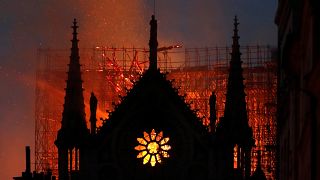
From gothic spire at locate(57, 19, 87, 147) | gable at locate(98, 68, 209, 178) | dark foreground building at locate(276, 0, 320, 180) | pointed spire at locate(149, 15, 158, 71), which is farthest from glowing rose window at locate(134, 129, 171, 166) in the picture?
dark foreground building at locate(276, 0, 320, 180)

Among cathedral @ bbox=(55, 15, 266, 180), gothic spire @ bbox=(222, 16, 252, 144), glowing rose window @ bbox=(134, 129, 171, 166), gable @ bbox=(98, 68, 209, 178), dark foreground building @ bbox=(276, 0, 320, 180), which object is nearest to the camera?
dark foreground building @ bbox=(276, 0, 320, 180)

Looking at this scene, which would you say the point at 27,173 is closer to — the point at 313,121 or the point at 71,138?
the point at 71,138

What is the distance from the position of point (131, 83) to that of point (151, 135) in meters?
28.5

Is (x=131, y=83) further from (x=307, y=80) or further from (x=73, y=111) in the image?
(x=307, y=80)

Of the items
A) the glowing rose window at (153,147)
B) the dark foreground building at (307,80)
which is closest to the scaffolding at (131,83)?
the glowing rose window at (153,147)

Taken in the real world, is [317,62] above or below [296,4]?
below

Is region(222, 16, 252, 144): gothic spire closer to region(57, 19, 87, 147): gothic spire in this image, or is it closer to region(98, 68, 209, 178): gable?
region(98, 68, 209, 178): gable

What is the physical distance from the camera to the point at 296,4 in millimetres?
33094

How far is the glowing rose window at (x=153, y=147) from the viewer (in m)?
56.3

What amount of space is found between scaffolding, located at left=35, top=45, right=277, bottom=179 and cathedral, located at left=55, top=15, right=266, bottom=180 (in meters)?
23.3

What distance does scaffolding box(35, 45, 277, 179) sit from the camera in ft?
269

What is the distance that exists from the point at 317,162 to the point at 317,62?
222 cm

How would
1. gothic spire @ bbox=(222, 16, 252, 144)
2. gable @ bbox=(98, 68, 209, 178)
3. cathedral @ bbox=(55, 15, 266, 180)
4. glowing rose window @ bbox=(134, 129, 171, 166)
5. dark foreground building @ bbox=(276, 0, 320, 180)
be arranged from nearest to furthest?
dark foreground building @ bbox=(276, 0, 320, 180), gothic spire @ bbox=(222, 16, 252, 144), cathedral @ bbox=(55, 15, 266, 180), gable @ bbox=(98, 68, 209, 178), glowing rose window @ bbox=(134, 129, 171, 166)

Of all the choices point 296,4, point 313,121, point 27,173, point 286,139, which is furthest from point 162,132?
point 313,121
